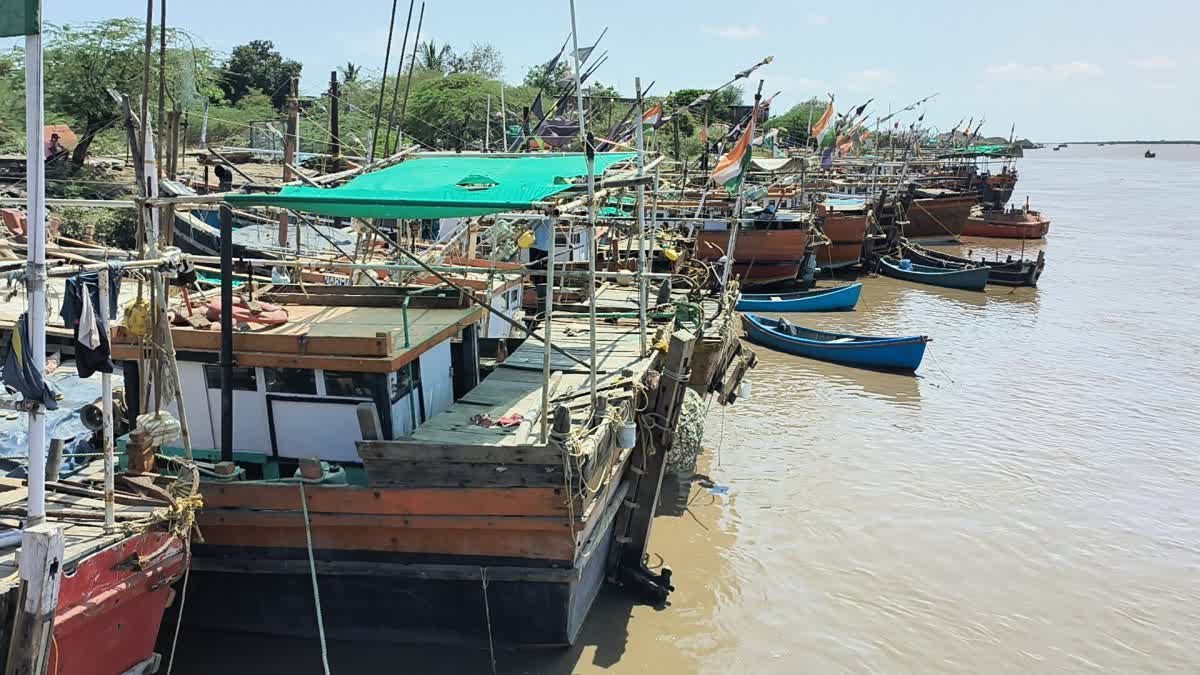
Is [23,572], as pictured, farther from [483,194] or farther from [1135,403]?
[1135,403]

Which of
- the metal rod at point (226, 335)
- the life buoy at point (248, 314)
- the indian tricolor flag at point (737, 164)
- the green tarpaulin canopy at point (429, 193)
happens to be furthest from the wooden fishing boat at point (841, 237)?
the metal rod at point (226, 335)

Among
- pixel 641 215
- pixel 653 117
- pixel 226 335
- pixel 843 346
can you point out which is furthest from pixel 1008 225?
pixel 226 335

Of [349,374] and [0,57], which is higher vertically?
[0,57]

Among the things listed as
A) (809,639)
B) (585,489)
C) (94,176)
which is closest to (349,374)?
(585,489)

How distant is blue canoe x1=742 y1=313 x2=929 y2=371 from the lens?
65.3 ft

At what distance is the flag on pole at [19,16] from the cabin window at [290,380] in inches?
138

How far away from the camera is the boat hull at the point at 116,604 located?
5.93m

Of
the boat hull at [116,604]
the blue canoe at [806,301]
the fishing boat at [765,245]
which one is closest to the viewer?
the boat hull at [116,604]

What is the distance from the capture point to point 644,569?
31.4ft

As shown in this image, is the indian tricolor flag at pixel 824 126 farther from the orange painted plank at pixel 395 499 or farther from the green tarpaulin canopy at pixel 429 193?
the orange painted plank at pixel 395 499

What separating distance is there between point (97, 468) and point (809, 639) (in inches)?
276

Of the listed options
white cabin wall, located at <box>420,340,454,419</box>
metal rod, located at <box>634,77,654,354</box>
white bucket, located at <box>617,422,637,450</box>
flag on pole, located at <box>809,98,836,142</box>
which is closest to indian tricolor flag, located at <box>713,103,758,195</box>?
metal rod, located at <box>634,77,654,354</box>

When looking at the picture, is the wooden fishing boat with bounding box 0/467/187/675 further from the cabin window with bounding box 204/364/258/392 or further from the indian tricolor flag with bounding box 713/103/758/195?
the indian tricolor flag with bounding box 713/103/758/195

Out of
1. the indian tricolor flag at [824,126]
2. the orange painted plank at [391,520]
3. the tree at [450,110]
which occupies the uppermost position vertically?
the tree at [450,110]
